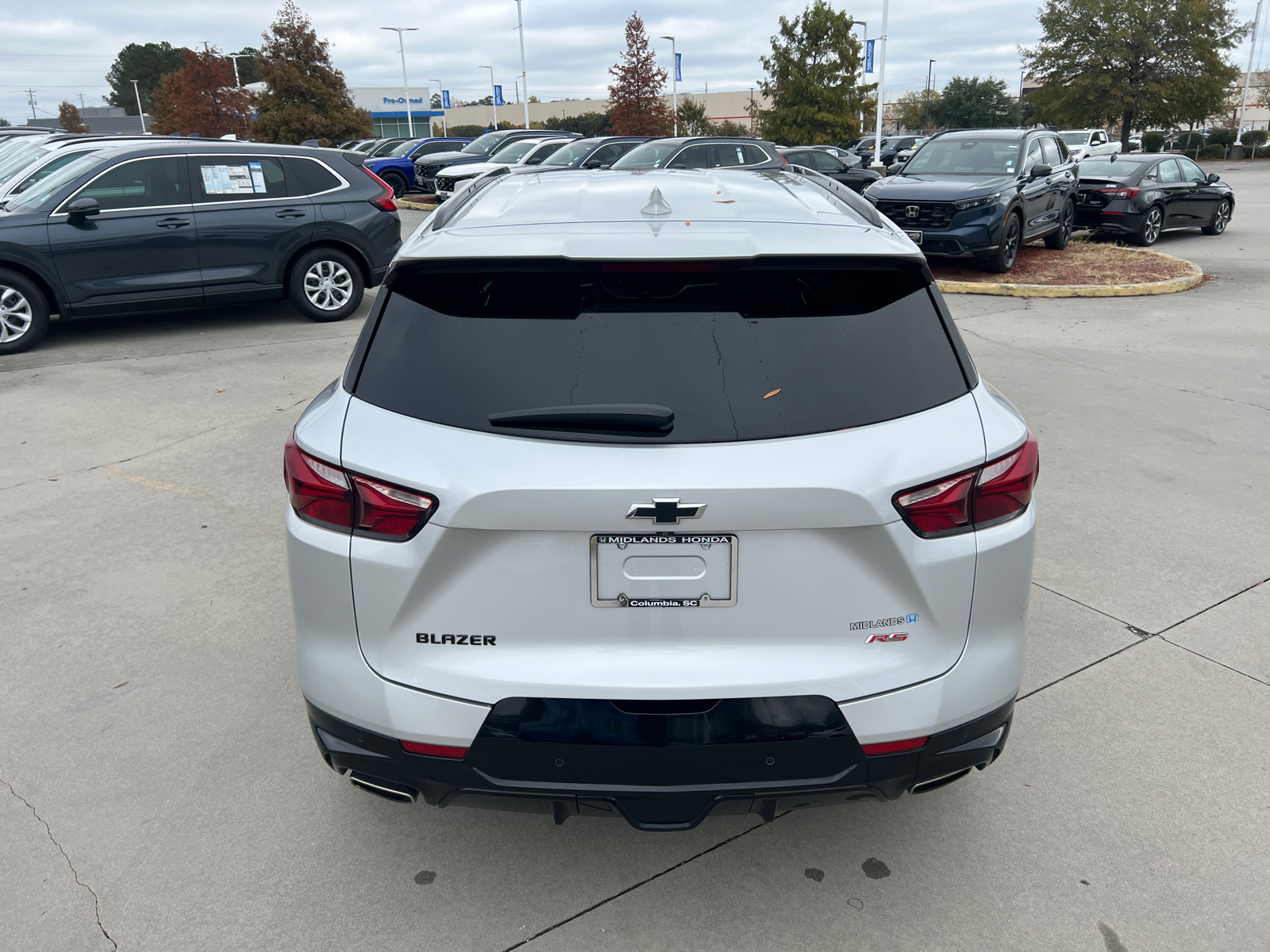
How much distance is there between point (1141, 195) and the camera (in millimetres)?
16062

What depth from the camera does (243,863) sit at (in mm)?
2744

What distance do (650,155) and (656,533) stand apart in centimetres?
1639

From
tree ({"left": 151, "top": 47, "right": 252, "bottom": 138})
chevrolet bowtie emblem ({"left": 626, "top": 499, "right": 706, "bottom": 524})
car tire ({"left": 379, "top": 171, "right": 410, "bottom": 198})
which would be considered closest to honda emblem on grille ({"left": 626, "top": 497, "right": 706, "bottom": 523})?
chevrolet bowtie emblem ({"left": 626, "top": 499, "right": 706, "bottom": 524})

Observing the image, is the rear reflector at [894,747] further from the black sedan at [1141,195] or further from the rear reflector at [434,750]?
the black sedan at [1141,195]

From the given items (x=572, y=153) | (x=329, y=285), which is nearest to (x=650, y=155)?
(x=572, y=153)

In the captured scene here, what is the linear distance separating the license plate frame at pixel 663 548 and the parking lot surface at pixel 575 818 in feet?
3.25

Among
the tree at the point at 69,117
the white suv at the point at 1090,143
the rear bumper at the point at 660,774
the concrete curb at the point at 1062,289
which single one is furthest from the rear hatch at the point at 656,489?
the tree at the point at 69,117

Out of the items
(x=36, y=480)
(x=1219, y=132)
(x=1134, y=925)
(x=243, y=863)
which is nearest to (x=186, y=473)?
(x=36, y=480)

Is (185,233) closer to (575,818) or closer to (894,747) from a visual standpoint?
(575,818)


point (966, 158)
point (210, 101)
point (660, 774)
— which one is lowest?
point (660, 774)

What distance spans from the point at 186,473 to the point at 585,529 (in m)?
4.68

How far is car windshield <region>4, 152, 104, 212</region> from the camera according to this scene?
8.90 m

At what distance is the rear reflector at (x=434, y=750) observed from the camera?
2188mm

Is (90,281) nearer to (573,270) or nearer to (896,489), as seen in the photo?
(573,270)
